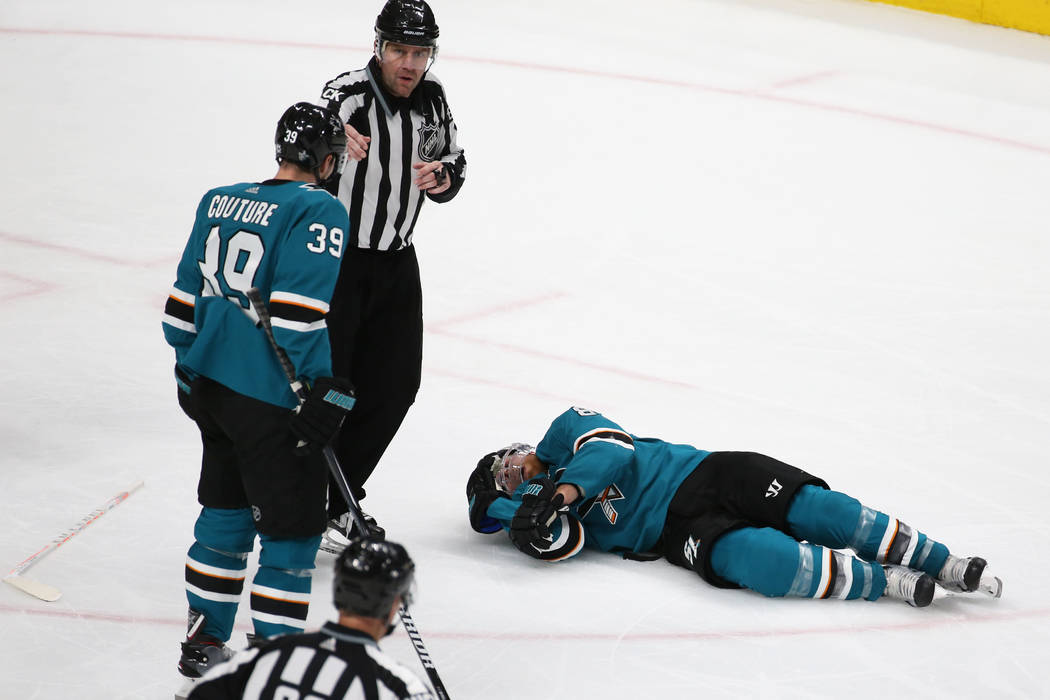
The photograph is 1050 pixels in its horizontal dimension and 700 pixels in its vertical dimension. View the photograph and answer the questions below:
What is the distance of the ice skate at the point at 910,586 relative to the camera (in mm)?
3512

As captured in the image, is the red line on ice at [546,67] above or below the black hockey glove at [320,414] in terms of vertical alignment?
above

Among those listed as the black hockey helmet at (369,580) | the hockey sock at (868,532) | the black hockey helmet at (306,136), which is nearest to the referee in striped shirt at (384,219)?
the black hockey helmet at (306,136)

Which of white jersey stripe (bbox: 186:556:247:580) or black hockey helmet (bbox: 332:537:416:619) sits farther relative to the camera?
white jersey stripe (bbox: 186:556:247:580)

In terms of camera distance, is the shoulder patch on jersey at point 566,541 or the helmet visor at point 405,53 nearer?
the helmet visor at point 405,53

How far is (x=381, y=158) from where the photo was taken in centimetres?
368

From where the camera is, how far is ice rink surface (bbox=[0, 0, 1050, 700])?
3.39 m

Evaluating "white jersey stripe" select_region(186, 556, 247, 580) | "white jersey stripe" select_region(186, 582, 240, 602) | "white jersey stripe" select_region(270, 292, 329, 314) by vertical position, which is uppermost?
"white jersey stripe" select_region(270, 292, 329, 314)

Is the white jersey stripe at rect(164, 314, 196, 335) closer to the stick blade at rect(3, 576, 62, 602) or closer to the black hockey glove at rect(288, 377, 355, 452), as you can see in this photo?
the black hockey glove at rect(288, 377, 355, 452)

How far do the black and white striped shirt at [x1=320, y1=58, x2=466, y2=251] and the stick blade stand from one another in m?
1.17

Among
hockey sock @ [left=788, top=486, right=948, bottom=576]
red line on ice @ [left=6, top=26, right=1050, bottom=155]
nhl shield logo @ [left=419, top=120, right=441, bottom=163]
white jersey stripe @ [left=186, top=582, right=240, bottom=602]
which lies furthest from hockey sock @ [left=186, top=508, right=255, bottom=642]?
red line on ice @ [left=6, top=26, right=1050, bottom=155]

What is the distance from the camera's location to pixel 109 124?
7.40m

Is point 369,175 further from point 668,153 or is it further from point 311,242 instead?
point 668,153

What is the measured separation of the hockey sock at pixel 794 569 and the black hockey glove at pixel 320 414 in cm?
126

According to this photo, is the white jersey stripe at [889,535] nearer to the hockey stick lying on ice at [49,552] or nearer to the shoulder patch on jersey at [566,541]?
the shoulder patch on jersey at [566,541]
